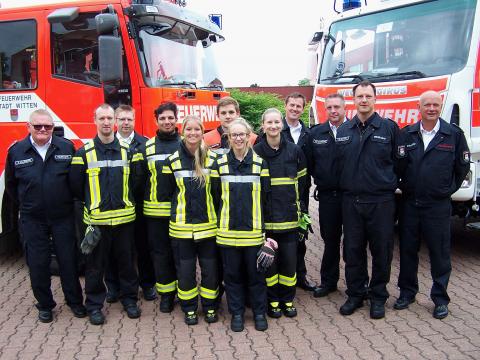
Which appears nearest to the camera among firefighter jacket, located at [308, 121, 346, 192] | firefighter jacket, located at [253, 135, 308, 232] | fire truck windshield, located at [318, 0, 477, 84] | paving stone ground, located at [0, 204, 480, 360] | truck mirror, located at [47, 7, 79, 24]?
paving stone ground, located at [0, 204, 480, 360]

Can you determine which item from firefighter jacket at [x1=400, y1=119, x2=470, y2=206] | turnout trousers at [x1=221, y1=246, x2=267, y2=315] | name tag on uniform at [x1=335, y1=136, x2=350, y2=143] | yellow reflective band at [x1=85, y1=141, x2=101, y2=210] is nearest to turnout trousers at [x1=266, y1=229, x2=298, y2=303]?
turnout trousers at [x1=221, y1=246, x2=267, y2=315]

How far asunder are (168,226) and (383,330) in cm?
189

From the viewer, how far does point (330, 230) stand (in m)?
4.45

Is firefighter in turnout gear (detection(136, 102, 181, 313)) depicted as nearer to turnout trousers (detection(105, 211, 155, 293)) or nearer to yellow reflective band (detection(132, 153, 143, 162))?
yellow reflective band (detection(132, 153, 143, 162))

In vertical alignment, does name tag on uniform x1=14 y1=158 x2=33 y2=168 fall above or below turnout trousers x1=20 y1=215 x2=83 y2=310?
above

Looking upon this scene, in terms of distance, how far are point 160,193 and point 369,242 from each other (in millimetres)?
1742

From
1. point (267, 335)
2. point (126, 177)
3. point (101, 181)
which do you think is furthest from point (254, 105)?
point (267, 335)

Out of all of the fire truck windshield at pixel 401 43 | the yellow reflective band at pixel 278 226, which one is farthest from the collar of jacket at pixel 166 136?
the fire truck windshield at pixel 401 43

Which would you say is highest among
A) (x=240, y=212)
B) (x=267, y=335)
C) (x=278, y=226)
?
(x=240, y=212)

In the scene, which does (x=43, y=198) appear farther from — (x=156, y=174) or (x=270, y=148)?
(x=270, y=148)

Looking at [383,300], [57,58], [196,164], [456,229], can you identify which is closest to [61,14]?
[57,58]

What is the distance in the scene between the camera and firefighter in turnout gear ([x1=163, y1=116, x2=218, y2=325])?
3.94 meters

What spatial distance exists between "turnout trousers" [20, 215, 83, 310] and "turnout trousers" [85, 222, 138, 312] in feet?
0.52

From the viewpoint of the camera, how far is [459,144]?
13.2ft
